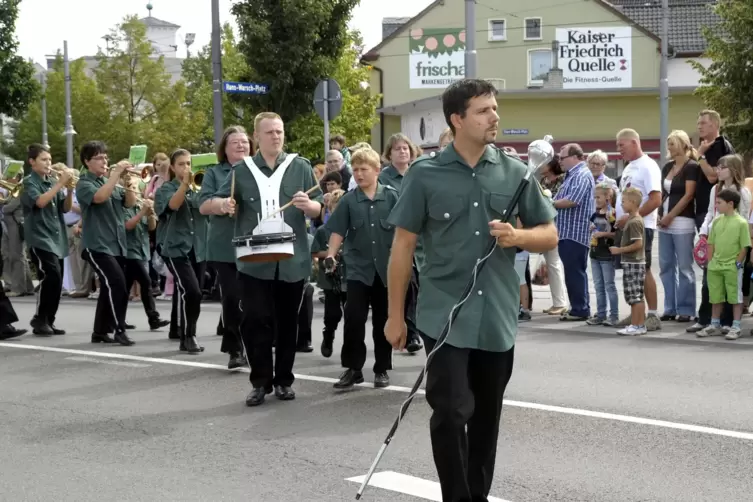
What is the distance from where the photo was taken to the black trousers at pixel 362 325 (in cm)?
929

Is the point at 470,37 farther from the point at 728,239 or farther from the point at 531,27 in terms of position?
the point at 531,27

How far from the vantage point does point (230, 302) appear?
10156 mm

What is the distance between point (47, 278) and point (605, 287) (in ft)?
19.6

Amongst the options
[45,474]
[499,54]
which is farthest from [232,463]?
[499,54]

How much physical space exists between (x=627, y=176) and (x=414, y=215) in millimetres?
8419

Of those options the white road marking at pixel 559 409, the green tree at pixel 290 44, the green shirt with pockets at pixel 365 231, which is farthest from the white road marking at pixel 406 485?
the green tree at pixel 290 44

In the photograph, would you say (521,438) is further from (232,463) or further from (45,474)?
(45,474)

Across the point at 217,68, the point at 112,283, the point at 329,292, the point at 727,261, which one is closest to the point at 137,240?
the point at 112,283

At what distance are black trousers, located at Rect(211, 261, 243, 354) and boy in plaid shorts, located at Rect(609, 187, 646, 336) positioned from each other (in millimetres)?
3983

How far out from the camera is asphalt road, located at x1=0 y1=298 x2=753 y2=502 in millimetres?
6211

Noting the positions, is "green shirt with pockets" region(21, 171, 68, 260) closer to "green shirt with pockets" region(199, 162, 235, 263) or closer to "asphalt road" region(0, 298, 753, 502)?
"asphalt road" region(0, 298, 753, 502)

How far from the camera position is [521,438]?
23.9 ft

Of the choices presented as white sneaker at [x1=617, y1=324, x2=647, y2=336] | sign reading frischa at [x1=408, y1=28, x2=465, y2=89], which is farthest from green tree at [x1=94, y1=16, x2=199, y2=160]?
white sneaker at [x1=617, y1=324, x2=647, y2=336]

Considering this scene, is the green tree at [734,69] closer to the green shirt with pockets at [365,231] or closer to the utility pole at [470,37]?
the utility pole at [470,37]
